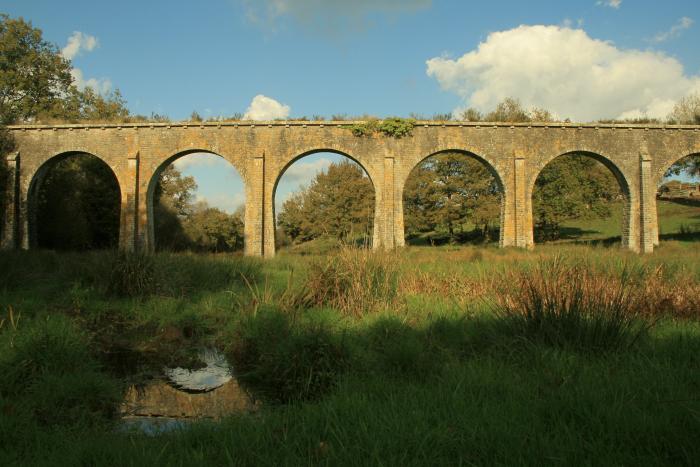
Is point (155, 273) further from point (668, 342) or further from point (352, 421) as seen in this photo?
point (668, 342)

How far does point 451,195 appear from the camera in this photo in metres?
29.7

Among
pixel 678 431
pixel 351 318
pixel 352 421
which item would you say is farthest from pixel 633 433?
pixel 351 318

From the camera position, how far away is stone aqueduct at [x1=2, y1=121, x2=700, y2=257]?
2148 cm

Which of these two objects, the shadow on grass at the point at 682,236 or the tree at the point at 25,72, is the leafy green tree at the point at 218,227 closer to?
the tree at the point at 25,72

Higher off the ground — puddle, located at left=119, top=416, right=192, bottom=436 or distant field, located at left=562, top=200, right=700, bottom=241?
distant field, located at left=562, top=200, right=700, bottom=241

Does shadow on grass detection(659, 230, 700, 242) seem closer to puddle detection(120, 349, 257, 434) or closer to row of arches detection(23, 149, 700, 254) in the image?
row of arches detection(23, 149, 700, 254)

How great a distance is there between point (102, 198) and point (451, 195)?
20234 mm

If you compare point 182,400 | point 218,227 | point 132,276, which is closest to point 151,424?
point 182,400

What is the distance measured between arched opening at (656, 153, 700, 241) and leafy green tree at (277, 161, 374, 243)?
665 inches

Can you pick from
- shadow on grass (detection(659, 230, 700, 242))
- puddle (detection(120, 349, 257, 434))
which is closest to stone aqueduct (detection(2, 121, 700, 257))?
shadow on grass (detection(659, 230, 700, 242))

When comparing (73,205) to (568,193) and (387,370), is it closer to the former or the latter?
(387,370)

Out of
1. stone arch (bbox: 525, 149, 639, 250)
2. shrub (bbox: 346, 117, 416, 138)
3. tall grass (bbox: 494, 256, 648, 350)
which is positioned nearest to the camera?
tall grass (bbox: 494, 256, 648, 350)

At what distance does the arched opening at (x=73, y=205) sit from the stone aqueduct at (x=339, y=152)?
0.91 meters

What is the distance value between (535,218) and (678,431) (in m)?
26.2
